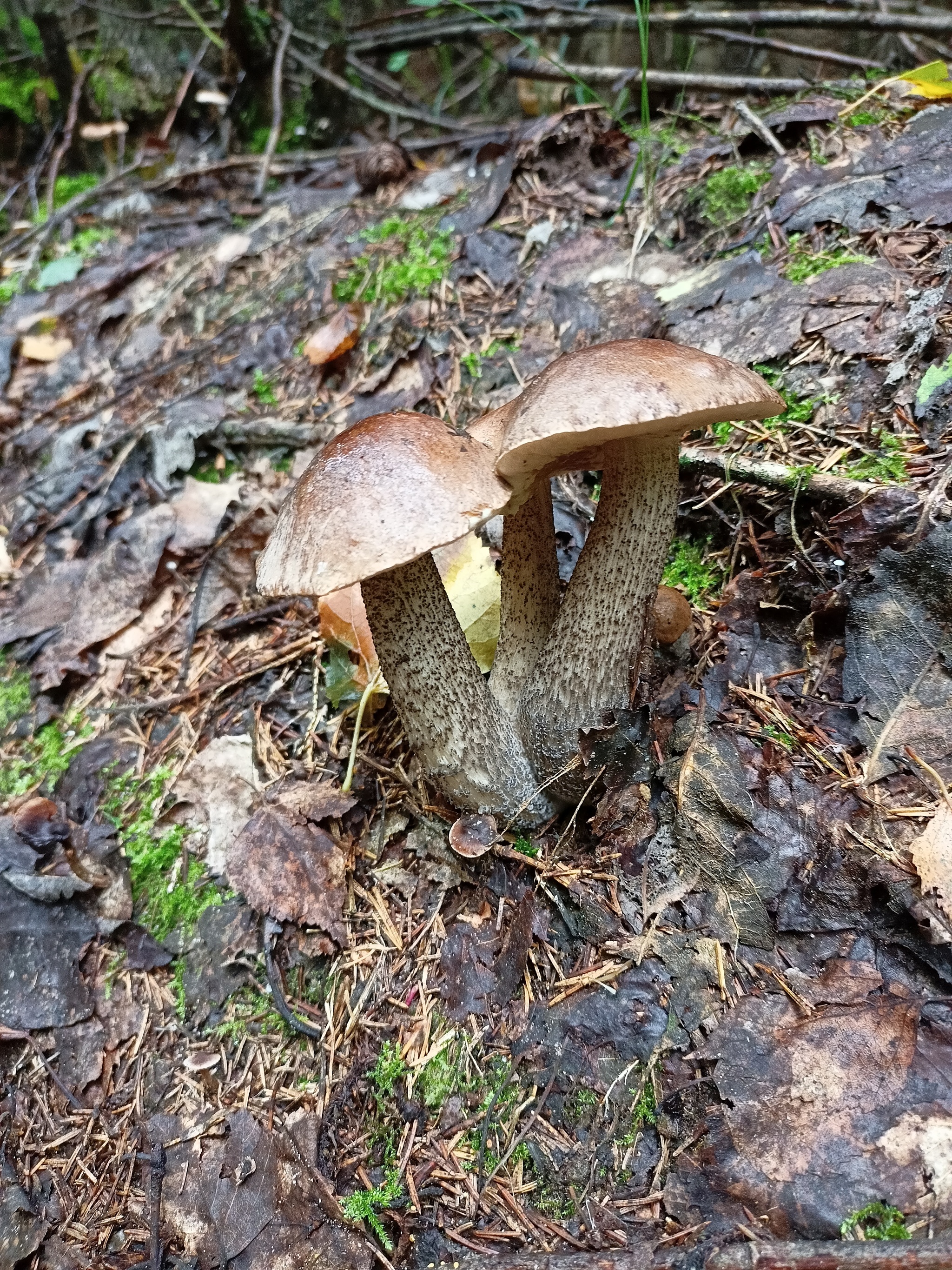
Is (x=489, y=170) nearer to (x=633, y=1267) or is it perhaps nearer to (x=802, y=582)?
(x=802, y=582)

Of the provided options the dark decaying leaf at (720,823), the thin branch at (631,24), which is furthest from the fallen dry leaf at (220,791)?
the thin branch at (631,24)

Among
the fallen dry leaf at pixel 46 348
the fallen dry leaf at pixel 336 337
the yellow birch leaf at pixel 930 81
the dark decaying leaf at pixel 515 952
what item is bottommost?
the dark decaying leaf at pixel 515 952

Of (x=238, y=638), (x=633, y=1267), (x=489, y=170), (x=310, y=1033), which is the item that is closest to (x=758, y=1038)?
(x=633, y=1267)

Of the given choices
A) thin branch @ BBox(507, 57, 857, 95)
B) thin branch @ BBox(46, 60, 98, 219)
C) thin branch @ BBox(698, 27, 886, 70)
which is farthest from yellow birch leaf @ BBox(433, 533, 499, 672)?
thin branch @ BBox(46, 60, 98, 219)

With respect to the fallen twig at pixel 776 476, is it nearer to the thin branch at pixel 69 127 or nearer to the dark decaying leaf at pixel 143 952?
the dark decaying leaf at pixel 143 952

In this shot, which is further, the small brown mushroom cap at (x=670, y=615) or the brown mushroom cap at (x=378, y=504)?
the small brown mushroom cap at (x=670, y=615)

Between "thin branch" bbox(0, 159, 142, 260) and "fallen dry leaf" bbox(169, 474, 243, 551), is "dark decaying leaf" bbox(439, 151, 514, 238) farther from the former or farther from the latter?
"thin branch" bbox(0, 159, 142, 260)
